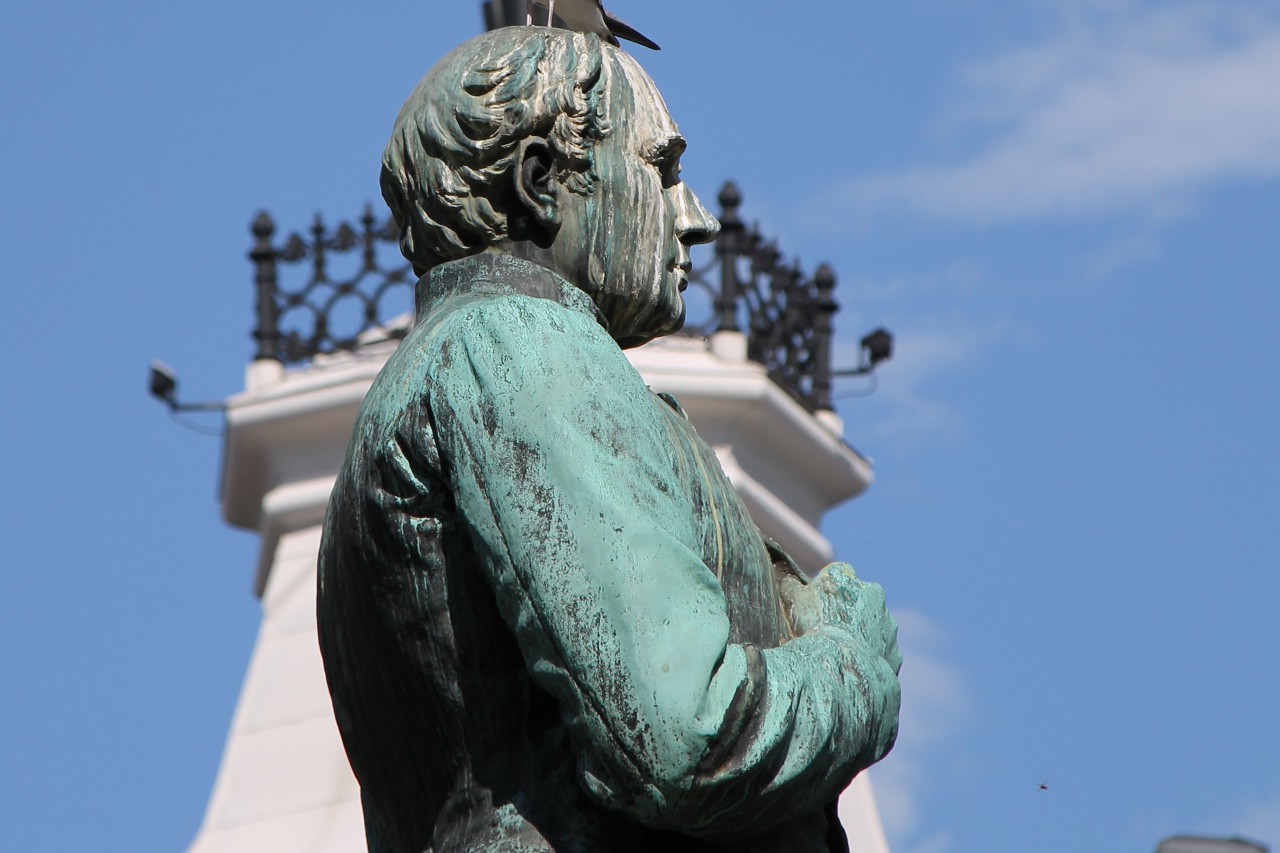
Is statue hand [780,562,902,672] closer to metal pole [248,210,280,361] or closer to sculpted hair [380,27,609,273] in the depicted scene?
sculpted hair [380,27,609,273]

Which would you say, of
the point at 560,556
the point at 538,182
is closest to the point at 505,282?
the point at 538,182

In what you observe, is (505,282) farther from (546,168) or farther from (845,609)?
(845,609)

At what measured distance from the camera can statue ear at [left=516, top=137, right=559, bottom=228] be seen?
4699 millimetres

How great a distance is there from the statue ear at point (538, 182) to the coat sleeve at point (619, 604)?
278mm

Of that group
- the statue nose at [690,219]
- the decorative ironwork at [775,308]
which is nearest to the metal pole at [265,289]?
the decorative ironwork at [775,308]

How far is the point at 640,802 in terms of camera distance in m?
4.20

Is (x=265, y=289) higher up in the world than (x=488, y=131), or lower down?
lower down

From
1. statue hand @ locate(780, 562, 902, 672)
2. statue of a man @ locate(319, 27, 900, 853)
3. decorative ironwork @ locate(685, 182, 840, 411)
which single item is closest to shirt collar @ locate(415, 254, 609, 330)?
statue of a man @ locate(319, 27, 900, 853)

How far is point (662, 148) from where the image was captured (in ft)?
15.8

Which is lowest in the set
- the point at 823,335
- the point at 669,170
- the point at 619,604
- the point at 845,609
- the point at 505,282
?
the point at 823,335

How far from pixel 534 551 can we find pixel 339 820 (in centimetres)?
1288

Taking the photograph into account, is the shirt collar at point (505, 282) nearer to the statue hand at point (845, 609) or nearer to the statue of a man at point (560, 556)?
the statue of a man at point (560, 556)

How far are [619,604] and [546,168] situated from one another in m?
0.83

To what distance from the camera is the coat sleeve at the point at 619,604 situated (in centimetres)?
418
